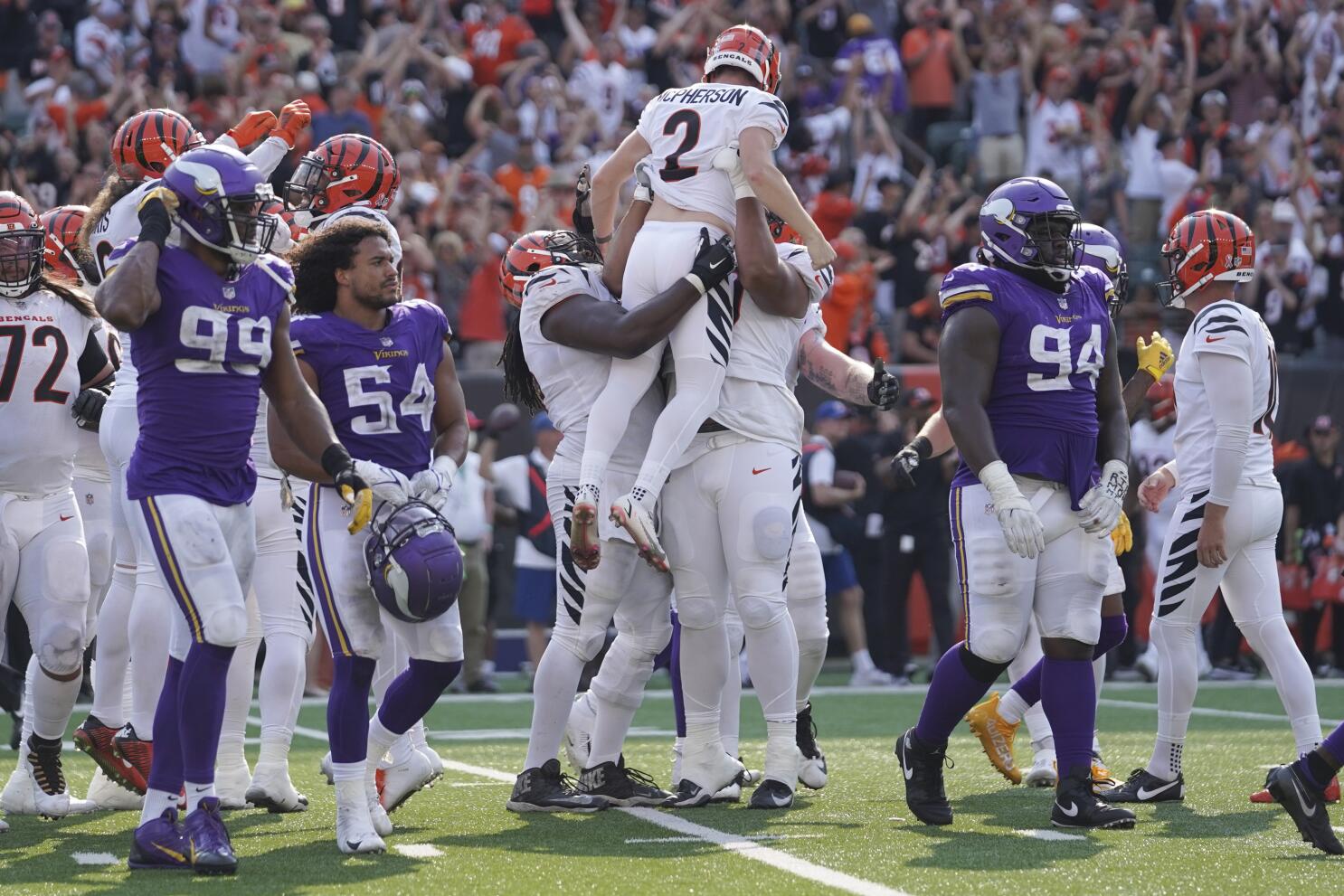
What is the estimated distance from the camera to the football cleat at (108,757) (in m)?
6.23

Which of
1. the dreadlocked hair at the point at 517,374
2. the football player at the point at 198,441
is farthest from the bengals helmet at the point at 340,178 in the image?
the football player at the point at 198,441

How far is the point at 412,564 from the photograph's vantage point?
5227 mm

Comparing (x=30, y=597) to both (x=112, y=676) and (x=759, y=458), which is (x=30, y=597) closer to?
(x=112, y=676)

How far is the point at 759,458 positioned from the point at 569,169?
30.8 feet

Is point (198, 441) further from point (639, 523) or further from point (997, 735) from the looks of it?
point (997, 735)

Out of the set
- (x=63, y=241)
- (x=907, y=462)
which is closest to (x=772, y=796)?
→ (x=907, y=462)

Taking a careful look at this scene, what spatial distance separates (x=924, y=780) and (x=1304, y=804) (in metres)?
1.21

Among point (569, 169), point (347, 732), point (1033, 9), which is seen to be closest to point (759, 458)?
point (347, 732)

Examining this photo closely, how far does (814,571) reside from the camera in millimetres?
6980

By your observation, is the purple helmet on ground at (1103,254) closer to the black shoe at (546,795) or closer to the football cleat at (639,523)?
the football cleat at (639,523)

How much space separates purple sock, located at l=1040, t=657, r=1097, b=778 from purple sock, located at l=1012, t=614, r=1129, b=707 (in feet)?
3.49

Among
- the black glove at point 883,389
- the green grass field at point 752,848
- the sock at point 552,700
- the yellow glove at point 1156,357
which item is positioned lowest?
the green grass field at point 752,848

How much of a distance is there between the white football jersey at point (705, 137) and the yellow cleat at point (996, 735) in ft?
6.85

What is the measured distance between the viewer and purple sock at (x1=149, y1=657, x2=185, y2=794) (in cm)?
526
